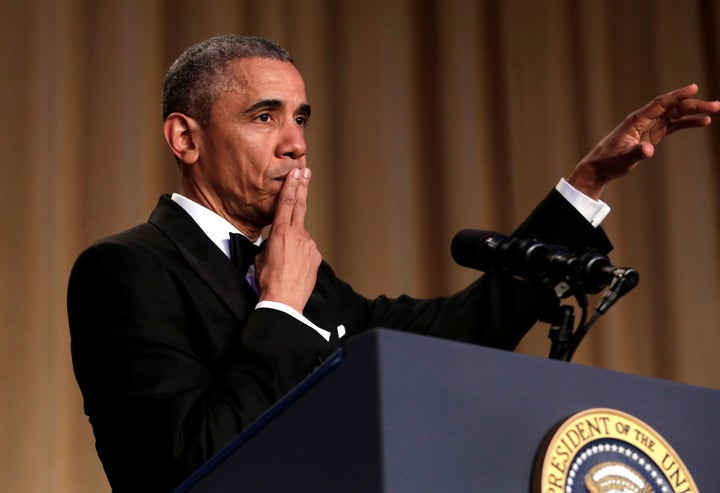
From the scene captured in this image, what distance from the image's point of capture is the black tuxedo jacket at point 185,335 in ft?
4.34

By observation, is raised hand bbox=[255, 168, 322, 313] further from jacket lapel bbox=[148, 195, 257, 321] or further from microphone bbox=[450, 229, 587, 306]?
microphone bbox=[450, 229, 587, 306]

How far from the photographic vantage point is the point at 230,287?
5.37 feet

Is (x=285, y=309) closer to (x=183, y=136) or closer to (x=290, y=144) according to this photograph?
(x=290, y=144)

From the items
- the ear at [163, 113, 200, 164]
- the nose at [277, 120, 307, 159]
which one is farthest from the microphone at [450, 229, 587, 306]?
the ear at [163, 113, 200, 164]

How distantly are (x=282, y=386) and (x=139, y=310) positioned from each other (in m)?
0.26

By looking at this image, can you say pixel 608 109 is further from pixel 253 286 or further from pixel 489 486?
pixel 489 486

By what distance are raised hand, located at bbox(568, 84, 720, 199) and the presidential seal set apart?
752 mm

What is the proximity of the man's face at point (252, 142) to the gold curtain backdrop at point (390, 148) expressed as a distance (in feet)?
3.58

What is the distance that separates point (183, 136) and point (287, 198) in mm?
268

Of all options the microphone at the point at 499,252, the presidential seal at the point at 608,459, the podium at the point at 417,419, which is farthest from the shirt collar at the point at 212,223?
the presidential seal at the point at 608,459

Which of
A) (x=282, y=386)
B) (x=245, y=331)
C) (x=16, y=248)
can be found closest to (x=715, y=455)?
(x=282, y=386)

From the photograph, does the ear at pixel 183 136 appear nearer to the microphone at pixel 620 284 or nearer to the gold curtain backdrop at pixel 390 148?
the microphone at pixel 620 284

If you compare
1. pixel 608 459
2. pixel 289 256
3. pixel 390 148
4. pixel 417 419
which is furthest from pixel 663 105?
pixel 390 148

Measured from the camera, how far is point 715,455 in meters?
1.00
